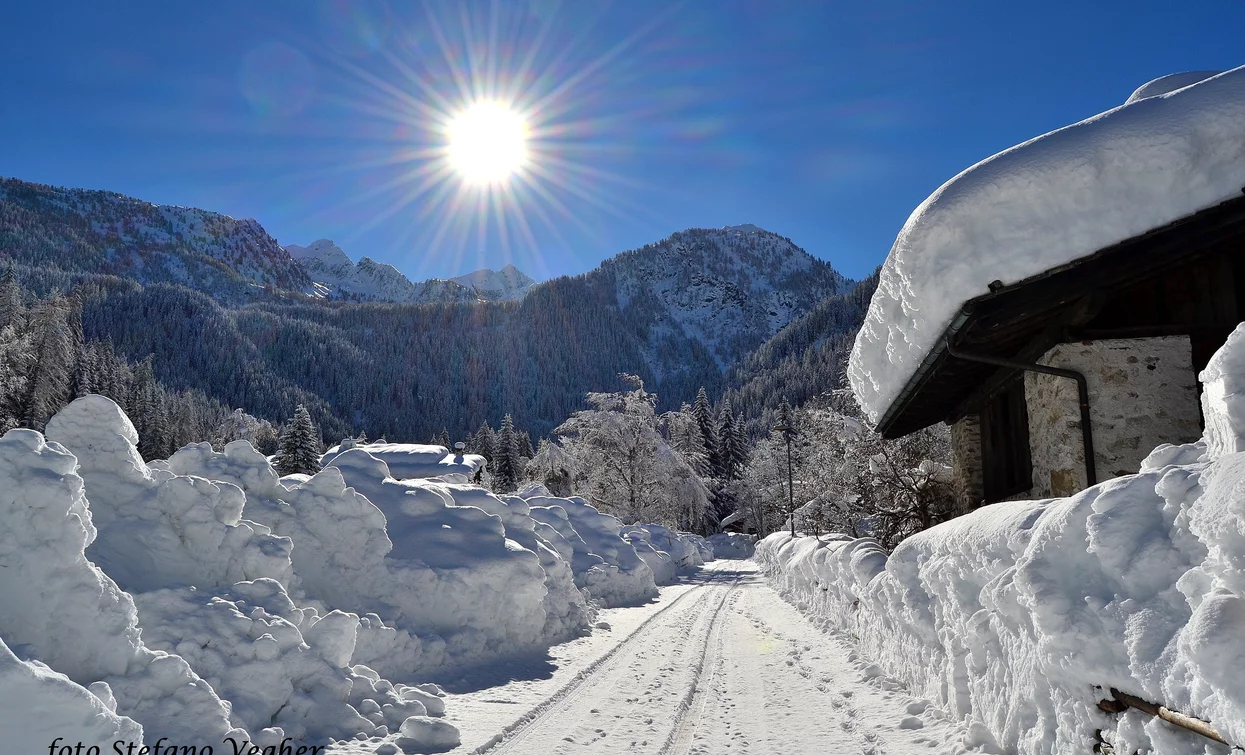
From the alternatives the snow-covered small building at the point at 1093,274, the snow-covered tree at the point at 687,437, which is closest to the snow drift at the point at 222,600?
the snow-covered small building at the point at 1093,274

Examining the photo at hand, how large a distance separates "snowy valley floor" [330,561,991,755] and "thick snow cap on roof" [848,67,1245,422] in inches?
148

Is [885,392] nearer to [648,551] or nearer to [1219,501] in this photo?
[1219,501]

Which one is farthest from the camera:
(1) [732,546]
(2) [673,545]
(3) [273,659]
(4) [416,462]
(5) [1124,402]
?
(1) [732,546]

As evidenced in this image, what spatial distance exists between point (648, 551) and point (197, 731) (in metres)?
21.1

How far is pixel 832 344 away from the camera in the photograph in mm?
147875

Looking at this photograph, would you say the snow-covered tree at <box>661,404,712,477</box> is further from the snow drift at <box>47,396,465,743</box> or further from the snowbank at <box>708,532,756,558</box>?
the snow drift at <box>47,396,465,743</box>

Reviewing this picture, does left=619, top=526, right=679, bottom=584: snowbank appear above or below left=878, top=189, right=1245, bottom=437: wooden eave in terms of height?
below

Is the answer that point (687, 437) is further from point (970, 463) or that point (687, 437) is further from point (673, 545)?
point (970, 463)

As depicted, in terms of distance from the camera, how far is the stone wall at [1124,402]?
21.5 feet

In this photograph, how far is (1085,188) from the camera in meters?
5.72

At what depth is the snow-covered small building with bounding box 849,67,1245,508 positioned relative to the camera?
5.66 m

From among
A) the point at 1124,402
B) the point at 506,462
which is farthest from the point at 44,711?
the point at 506,462

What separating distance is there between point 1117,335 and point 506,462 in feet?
205

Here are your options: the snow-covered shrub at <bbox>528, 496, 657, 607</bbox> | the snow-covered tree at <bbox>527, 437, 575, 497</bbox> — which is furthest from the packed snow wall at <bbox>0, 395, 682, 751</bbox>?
the snow-covered tree at <bbox>527, 437, 575, 497</bbox>
